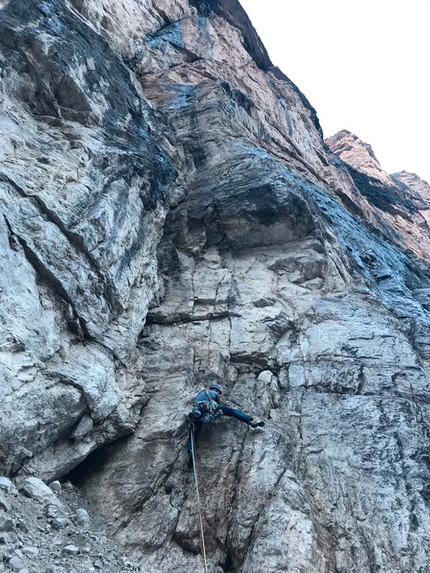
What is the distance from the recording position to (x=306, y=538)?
20.1 feet

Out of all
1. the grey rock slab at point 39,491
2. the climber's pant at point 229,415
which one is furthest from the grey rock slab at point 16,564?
the climber's pant at point 229,415

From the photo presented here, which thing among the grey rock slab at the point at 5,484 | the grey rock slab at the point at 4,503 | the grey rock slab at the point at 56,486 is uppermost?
the grey rock slab at the point at 56,486

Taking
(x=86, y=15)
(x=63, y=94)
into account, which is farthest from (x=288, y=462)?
(x=86, y=15)

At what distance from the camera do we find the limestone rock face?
6445mm

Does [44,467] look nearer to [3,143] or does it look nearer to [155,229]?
[3,143]

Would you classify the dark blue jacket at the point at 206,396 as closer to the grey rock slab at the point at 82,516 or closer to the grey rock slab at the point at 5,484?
the grey rock slab at the point at 82,516

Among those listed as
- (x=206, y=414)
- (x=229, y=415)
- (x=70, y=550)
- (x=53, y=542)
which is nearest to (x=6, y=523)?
(x=53, y=542)

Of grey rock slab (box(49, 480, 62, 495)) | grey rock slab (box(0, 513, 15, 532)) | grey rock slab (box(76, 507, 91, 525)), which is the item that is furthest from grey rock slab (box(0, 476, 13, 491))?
grey rock slab (box(76, 507, 91, 525))

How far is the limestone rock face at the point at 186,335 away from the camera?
21.1ft

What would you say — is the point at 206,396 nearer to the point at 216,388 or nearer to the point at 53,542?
the point at 216,388

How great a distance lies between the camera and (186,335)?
1012cm

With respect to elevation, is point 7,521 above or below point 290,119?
below

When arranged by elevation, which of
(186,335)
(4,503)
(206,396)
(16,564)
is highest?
(186,335)

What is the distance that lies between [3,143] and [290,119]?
70.3 feet
